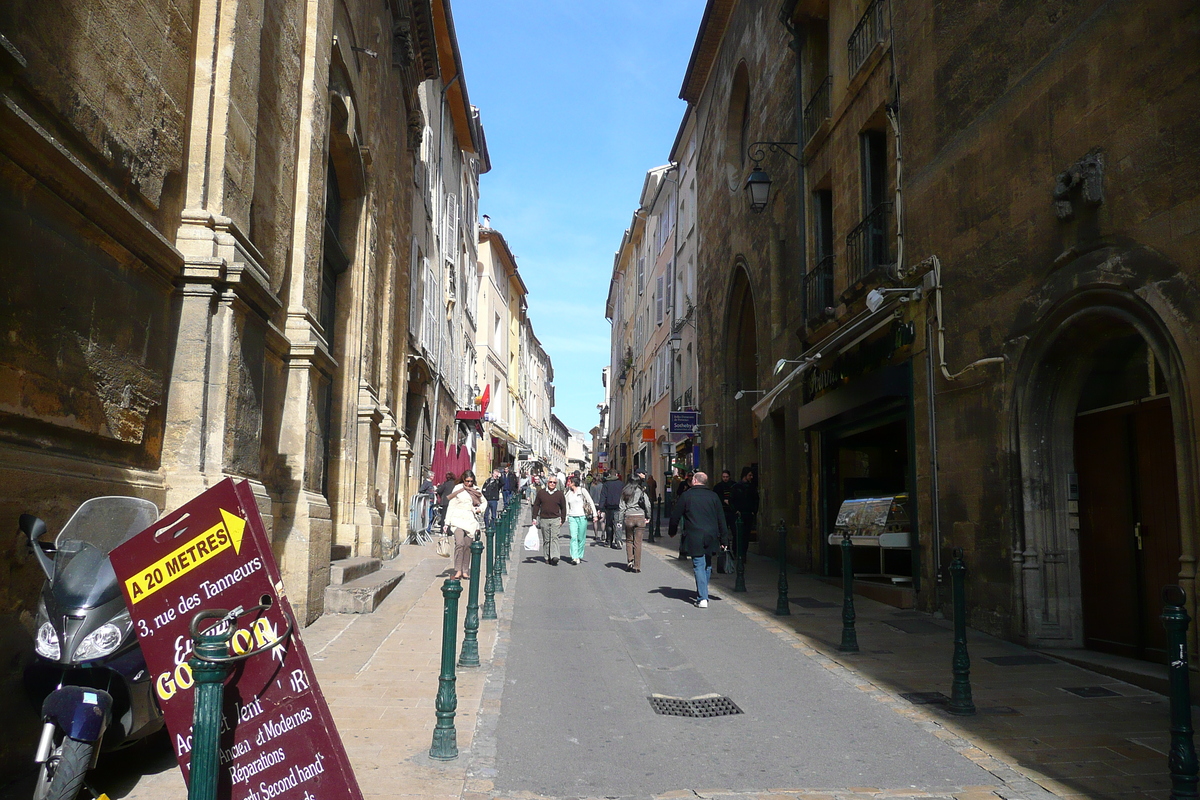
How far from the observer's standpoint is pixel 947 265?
10.2 metres

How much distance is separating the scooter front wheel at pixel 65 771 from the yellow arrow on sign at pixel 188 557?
0.56 metres

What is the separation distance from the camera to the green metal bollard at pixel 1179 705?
441cm

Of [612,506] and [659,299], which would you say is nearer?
[612,506]

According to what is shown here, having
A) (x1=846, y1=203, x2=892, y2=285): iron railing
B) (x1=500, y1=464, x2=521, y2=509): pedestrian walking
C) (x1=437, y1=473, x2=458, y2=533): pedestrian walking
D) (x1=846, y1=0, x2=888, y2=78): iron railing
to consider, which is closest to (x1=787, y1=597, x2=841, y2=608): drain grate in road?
(x1=846, y1=203, x2=892, y2=285): iron railing

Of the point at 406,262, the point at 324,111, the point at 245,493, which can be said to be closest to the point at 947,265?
the point at 324,111

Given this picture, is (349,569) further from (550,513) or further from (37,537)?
(37,537)

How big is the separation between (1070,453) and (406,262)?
13.3m

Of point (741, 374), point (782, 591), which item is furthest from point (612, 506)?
point (782, 591)

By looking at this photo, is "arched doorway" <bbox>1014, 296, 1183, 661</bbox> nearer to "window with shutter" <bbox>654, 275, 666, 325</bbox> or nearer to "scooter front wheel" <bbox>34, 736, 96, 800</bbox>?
"scooter front wheel" <bbox>34, 736, 96, 800</bbox>

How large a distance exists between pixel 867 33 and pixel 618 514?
11333mm

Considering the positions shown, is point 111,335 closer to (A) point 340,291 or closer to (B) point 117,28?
(B) point 117,28

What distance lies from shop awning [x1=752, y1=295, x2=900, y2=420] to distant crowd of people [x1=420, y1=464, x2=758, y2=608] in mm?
1588

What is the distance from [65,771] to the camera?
3217mm

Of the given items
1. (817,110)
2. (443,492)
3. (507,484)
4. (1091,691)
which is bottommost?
(1091,691)
